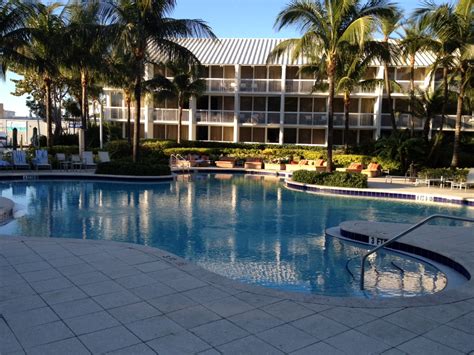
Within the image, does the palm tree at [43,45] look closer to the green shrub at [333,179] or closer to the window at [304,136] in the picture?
the green shrub at [333,179]

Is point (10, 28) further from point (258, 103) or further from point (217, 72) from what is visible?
point (258, 103)

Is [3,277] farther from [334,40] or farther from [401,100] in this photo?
[401,100]

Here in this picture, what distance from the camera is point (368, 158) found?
26031mm

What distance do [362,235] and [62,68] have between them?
21151 millimetres

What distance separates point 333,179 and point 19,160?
14653 millimetres

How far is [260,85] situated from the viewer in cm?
3472

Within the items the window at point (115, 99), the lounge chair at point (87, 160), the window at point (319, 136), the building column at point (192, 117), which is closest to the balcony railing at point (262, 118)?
the window at point (319, 136)

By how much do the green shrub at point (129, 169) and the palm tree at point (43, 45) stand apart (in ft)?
19.6

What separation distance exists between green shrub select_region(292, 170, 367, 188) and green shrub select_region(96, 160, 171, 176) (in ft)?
20.8

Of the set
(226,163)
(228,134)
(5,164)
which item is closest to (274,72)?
(228,134)

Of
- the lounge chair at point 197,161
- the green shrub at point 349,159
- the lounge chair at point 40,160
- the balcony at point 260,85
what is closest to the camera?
the lounge chair at point 40,160

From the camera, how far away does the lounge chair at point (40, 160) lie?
70.0ft

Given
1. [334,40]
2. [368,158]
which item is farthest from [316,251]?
[368,158]

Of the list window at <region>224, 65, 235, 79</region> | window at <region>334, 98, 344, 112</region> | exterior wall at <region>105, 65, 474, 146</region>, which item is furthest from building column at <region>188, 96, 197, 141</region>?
window at <region>334, 98, 344, 112</region>
